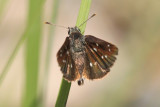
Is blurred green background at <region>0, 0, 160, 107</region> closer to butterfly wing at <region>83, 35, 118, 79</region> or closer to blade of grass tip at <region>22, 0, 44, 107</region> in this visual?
blade of grass tip at <region>22, 0, 44, 107</region>

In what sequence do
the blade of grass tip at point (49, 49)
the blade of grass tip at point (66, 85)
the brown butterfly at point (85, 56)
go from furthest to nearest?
the brown butterfly at point (85, 56), the blade of grass tip at point (49, 49), the blade of grass tip at point (66, 85)

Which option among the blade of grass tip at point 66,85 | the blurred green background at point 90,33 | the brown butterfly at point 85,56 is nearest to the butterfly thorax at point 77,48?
the brown butterfly at point 85,56

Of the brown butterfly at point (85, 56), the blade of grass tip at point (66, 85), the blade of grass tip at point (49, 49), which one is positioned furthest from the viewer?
the brown butterfly at point (85, 56)

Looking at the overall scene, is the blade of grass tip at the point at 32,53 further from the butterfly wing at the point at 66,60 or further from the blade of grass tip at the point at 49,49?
the butterfly wing at the point at 66,60

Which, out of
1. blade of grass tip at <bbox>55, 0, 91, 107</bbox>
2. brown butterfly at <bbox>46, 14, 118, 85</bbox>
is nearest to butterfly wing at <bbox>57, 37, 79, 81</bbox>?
brown butterfly at <bbox>46, 14, 118, 85</bbox>

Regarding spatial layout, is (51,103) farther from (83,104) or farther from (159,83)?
(159,83)

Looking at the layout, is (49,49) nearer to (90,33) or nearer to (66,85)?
(66,85)

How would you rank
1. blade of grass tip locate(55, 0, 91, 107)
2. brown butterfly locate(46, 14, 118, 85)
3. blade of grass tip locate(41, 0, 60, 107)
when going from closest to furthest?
Result: blade of grass tip locate(55, 0, 91, 107) < blade of grass tip locate(41, 0, 60, 107) < brown butterfly locate(46, 14, 118, 85)
